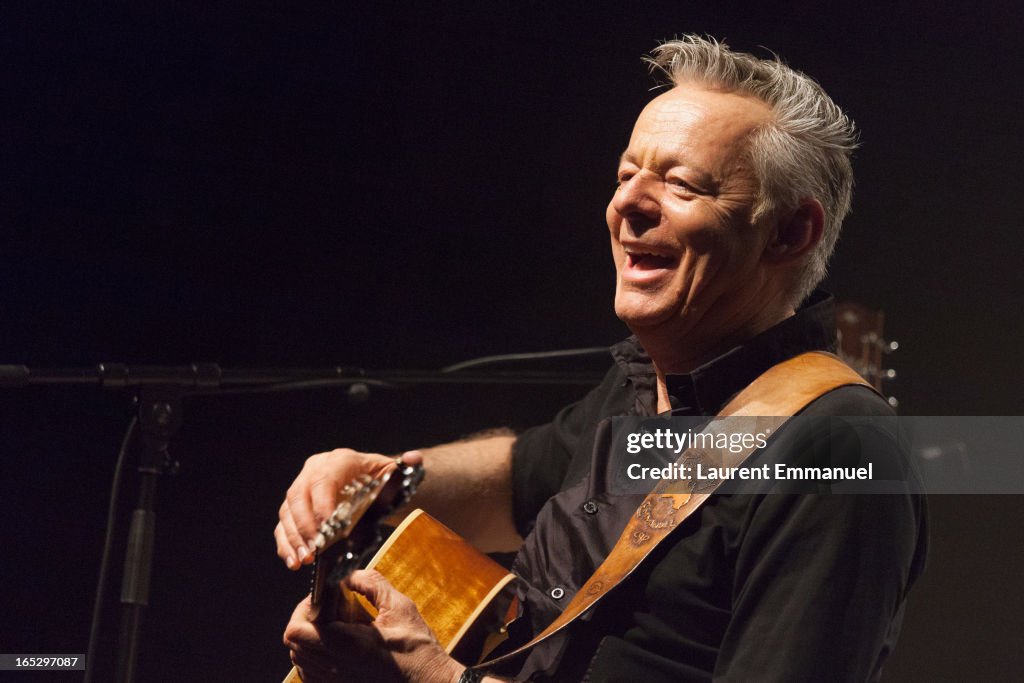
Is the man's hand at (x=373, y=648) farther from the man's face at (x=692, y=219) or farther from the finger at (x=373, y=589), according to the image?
the man's face at (x=692, y=219)

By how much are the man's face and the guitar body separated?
55 centimetres

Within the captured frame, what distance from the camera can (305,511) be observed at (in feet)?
6.23

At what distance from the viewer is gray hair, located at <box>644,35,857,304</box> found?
1.94m

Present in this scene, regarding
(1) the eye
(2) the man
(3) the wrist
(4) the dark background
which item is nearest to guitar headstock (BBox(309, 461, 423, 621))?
(2) the man

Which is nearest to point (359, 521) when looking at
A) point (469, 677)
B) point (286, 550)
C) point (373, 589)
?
point (373, 589)

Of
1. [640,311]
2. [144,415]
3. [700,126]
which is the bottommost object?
[144,415]

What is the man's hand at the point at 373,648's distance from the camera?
62.8 inches

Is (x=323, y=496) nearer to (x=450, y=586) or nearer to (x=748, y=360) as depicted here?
(x=450, y=586)

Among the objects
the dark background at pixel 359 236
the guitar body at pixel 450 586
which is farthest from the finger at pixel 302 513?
the dark background at pixel 359 236

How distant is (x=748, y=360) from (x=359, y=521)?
816 millimetres

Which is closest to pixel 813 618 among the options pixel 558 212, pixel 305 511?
pixel 305 511

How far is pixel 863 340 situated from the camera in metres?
3.06

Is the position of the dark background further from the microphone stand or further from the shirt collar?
the shirt collar

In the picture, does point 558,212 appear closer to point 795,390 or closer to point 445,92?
point 445,92
